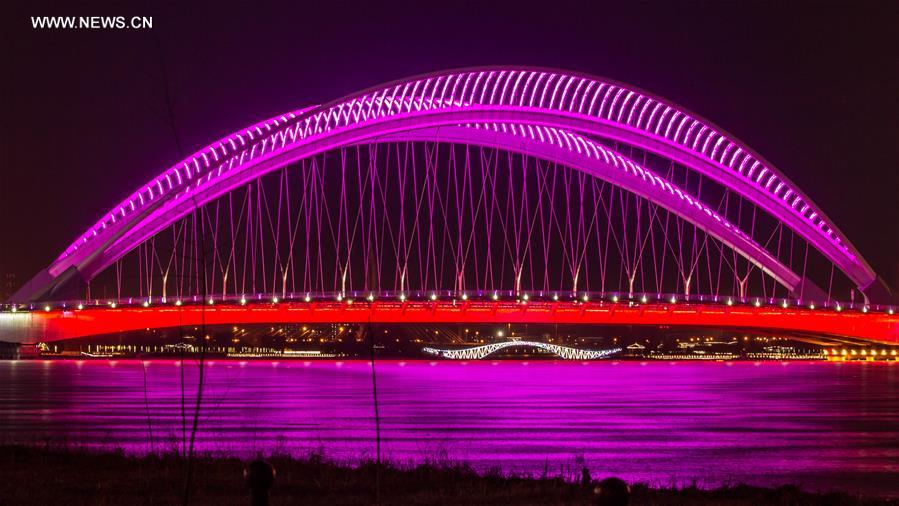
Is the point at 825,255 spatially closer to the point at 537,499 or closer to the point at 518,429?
the point at 518,429

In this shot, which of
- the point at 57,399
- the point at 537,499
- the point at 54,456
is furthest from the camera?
the point at 57,399

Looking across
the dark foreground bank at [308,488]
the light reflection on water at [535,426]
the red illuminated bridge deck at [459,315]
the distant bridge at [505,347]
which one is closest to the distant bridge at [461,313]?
the red illuminated bridge deck at [459,315]

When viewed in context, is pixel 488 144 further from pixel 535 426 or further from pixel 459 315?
pixel 535 426

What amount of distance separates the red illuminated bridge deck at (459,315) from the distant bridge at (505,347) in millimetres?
41560

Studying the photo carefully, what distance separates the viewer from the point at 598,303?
298 ft

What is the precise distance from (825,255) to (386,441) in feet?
271

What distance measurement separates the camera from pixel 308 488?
14.9 meters

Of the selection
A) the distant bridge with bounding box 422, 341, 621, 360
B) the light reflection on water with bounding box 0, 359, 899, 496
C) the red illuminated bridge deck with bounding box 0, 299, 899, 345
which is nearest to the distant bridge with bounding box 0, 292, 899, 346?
the red illuminated bridge deck with bounding box 0, 299, 899, 345

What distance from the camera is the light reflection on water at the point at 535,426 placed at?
21230 millimetres

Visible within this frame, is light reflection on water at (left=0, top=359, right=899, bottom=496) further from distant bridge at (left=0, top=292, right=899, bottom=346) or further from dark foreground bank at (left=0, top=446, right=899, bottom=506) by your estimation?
distant bridge at (left=0, top=292, right=899, bottom=346)

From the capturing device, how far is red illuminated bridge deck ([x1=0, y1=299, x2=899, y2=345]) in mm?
89812

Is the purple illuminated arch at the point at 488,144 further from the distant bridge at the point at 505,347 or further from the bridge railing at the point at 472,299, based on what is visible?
the distant bridge at the point at 505,347

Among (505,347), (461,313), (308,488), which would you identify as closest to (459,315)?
Answer: (461,313)

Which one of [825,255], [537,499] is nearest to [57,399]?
[537,499]
